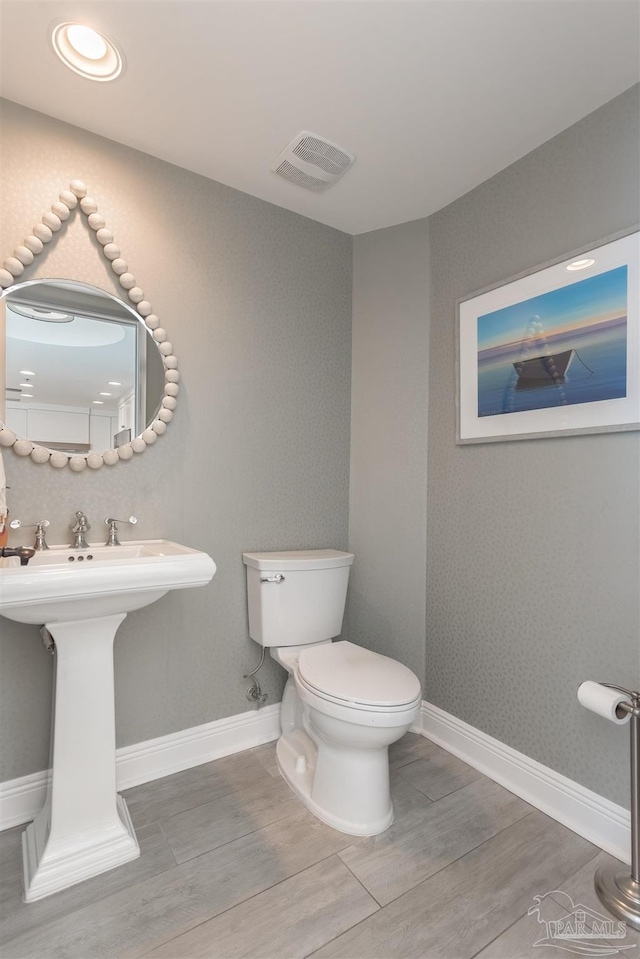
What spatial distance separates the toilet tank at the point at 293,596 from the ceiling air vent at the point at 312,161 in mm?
1516

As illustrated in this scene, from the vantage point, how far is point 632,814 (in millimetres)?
1271

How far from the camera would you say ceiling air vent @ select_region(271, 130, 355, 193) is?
1687 mm

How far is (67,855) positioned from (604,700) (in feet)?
5.10

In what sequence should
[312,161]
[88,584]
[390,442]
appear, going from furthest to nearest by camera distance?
[390,442] < [312,161] < [88,584]

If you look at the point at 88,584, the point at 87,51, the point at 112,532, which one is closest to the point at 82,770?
the point at 88,584

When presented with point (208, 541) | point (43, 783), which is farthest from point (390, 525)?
point (43, 783)

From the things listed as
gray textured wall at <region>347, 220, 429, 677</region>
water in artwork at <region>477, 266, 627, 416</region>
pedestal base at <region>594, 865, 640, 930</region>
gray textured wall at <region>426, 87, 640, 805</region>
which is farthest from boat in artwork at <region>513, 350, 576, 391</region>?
pedestal base at <region>594, 865, 640, 930</region>

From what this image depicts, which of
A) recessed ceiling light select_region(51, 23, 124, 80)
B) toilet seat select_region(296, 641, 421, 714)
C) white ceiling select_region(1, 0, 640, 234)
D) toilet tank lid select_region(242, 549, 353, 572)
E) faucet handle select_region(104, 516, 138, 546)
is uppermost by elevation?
recessed ceiling light select_region(51, 23, 124, 80)

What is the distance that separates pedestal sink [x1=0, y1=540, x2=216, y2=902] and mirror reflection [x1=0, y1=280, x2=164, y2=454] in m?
0.47

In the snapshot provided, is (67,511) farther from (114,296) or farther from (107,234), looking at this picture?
(107,234)

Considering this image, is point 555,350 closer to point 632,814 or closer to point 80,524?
point 632,814

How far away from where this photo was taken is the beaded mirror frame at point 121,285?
1.51 metres

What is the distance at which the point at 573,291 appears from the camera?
1534 mm

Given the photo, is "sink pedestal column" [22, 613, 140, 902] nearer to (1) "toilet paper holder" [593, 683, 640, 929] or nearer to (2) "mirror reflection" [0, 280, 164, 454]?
(2) "mirror reflection" [0, 280, 164, 454]
